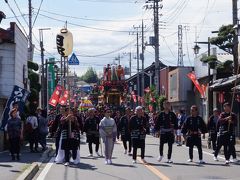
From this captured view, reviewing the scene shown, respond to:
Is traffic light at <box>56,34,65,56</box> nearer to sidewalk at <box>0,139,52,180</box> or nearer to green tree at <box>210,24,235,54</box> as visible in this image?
sidewalk at <box>0,139,52,180</box>

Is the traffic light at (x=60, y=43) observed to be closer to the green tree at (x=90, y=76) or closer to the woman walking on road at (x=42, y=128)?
the woman walking on road at (x=42, y=128)

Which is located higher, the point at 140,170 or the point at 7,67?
the point at 7,67

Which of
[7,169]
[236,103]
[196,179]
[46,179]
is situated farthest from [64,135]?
[236,103]

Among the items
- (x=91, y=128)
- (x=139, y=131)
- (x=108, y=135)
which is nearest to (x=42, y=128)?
(x=91, y=128)

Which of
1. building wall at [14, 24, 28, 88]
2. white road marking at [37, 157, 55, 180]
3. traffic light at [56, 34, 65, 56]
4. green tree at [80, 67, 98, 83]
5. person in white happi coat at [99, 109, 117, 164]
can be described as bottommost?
white road marking at [37, 157, 55, 180]

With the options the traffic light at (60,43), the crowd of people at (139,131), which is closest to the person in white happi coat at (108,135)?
the crowd of people at (139,131)

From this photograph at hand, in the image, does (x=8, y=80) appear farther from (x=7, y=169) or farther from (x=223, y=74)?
(x=223, y=74)

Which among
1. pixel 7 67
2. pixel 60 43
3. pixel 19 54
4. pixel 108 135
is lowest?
pixel 108 135

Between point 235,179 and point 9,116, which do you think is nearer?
point 235,179

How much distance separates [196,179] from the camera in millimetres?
12844

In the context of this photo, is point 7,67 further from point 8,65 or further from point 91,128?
point 91,128

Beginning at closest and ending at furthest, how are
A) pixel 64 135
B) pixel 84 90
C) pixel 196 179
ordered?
pixel 196 179
pixel 64 135
pixel 84 90

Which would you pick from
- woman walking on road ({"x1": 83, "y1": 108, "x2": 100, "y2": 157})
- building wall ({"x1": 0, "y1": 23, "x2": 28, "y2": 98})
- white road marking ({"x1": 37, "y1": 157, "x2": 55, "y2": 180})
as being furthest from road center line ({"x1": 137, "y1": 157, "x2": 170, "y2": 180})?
building wall ({"x1": 0, "y1": 23, "x2": 28, "y2": 98})

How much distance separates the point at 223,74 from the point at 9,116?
21109 millimetres
